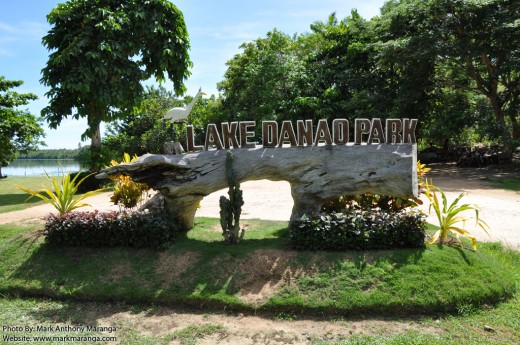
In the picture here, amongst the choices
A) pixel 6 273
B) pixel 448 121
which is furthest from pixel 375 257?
pixel 448 121

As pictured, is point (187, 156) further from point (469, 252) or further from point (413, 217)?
point (469, 252)

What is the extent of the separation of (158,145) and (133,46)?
10.3 metres

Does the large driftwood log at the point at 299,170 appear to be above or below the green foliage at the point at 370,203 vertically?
above

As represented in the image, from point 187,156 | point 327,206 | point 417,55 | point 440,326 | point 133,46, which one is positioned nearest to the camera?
point 440,326

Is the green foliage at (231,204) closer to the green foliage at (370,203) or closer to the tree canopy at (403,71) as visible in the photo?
the green foliage at (370,203)

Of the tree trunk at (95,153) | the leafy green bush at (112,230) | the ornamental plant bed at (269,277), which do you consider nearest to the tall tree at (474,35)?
the ornamental plant bed at (269,277)

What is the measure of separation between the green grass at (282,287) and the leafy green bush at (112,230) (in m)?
0.22

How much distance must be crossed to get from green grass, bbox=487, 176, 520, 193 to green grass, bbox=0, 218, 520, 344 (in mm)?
9923

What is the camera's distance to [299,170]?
8531 mm

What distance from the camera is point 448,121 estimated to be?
21.6 meters

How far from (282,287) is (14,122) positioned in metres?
19.0

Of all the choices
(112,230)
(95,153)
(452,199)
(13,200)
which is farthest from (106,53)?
(452,199)

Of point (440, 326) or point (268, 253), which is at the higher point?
point (268, 253)

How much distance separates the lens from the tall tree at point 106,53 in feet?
52.5
